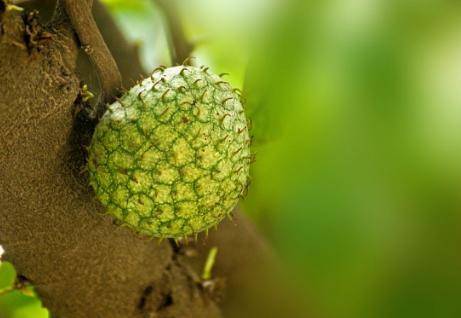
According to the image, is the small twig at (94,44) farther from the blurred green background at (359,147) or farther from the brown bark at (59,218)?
the blurred green background at (359,147)

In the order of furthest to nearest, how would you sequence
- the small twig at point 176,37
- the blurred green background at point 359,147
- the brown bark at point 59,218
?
the small twig at point 176,37 → the blurred green background at point 359,147 → the brown bark at point 59,218

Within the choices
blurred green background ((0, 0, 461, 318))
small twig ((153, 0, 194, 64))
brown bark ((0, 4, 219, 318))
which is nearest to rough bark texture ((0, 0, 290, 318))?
brown bark ((0, 4, 219, 318))

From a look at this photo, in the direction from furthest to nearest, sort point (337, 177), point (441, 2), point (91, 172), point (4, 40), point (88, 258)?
point (337, 177) < point (441, 2) < point (88, 258) < point (91, 172) < point (4, 40)

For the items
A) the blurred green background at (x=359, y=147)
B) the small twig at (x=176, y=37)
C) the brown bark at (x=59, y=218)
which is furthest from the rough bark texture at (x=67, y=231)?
the small twig at (x=176, y=37)

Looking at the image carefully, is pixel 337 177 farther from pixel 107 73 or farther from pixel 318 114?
pixel 107 73

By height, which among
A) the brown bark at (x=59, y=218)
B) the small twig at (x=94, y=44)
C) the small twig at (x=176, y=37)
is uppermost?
the small twig at (x=176, y=37)

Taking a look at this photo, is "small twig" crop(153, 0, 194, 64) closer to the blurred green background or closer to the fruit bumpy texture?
the blurred green background

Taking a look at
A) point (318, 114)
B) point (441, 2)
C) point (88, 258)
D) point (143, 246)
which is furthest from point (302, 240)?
point (441, 2)
